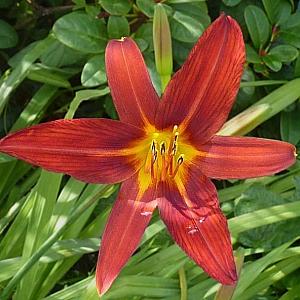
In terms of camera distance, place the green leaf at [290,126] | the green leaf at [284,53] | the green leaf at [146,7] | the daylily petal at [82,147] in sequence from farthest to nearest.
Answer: the green leaf at [290,126] < the green leaf at [284,53] < the green leaf at [146,7] < the daylily petal at [82,147]

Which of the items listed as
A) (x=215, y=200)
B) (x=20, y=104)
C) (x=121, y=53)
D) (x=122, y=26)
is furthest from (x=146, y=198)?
(x=20, y=104)

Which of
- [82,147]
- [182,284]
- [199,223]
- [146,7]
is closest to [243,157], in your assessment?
[199,223]

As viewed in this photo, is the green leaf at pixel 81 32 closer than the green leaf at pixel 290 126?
Yes

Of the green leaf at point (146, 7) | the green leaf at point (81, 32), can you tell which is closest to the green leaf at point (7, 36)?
the green leaf at point (81, 32)

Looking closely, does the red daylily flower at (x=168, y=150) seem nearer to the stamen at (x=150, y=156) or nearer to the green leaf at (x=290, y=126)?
the stamen at (x=150, y=156)

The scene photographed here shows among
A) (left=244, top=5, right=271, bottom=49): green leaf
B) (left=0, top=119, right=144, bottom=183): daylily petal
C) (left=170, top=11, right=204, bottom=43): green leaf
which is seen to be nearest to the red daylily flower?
(left=0, top=119, right=144, bottom=183): daylily petal

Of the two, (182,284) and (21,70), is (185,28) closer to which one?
(21,70)

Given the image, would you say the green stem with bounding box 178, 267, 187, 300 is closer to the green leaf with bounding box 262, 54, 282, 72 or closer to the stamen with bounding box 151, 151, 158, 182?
the stamen with bounding box 151, 151, 158, 182

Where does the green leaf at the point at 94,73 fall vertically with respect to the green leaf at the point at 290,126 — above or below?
above
